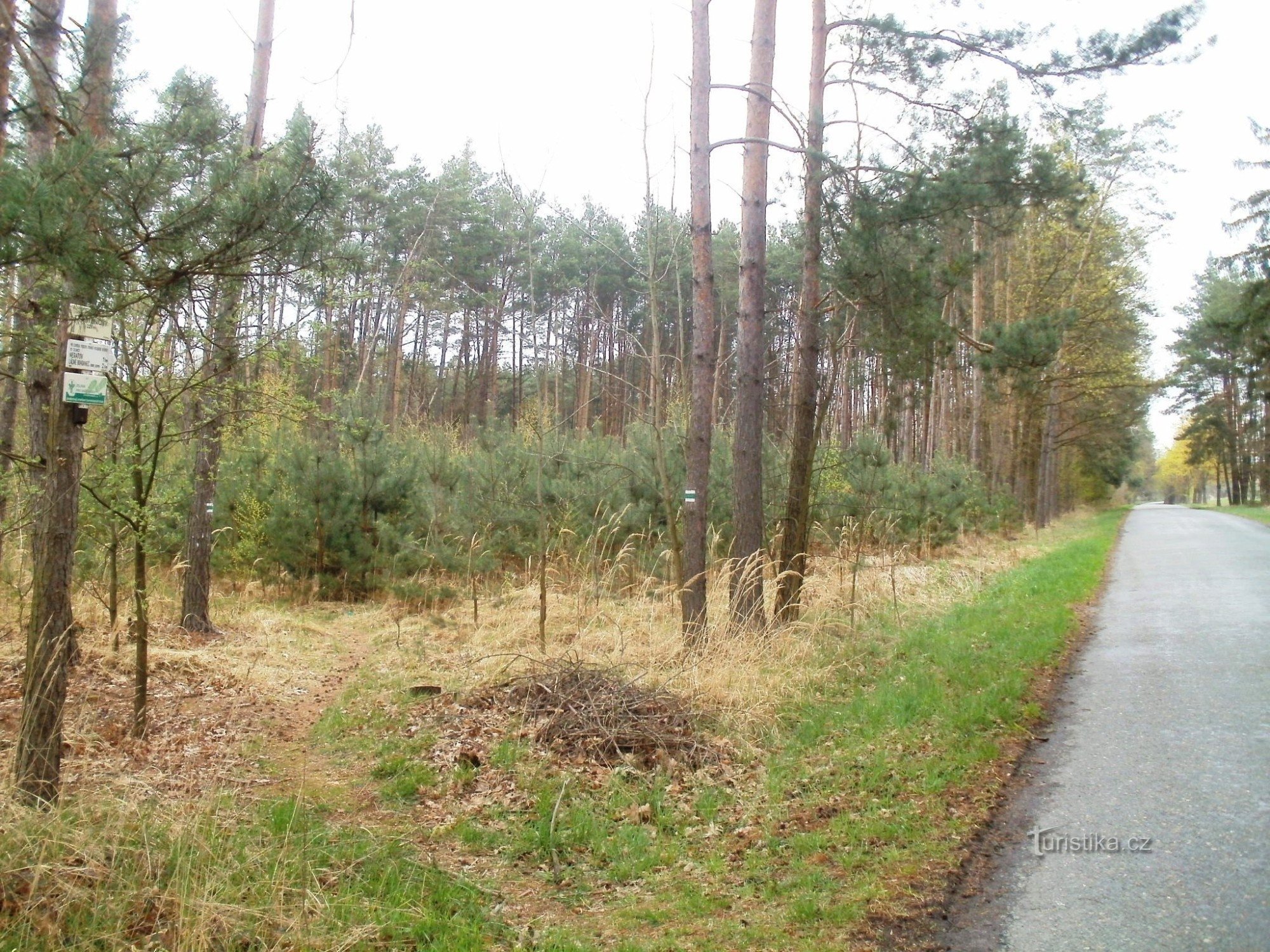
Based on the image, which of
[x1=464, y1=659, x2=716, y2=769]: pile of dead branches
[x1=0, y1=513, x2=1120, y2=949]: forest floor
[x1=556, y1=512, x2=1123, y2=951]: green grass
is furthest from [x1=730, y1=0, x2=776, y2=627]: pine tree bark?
[x1=464, y1=659, x2=716, y2=769]: pile of dead branches

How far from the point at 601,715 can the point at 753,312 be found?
451 cm

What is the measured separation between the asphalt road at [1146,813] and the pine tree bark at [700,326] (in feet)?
→ 10.8

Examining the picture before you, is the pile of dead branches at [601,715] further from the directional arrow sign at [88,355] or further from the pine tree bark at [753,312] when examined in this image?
the directional arrow sign at [88,355]

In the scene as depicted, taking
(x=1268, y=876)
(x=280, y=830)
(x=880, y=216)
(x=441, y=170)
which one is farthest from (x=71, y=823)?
(x=441, y=170)

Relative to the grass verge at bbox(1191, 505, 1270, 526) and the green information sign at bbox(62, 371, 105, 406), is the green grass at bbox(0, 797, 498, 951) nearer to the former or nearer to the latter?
the green information sign at bbox(62, 371, 105, 406)

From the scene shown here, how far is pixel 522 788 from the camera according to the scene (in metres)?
5.33

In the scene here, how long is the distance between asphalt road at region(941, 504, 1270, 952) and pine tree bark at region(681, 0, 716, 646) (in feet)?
10.8

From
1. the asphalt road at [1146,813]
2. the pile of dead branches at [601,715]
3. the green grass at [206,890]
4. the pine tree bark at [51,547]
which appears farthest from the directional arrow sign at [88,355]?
the asphalt road at [1146,813]

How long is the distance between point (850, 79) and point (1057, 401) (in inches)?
812

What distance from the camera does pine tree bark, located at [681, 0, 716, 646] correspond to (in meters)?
8.47

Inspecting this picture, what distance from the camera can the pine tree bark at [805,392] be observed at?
32.0 feet

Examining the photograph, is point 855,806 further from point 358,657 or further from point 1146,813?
point 358,657

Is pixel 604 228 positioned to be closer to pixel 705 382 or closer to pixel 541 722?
pixel 705 382

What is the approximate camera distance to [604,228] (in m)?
15.5
